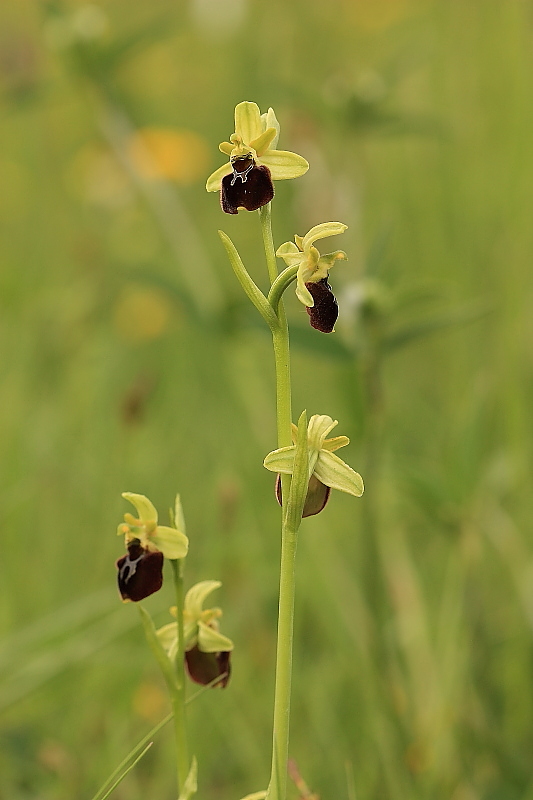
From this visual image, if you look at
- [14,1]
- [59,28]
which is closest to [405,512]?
[59,28]

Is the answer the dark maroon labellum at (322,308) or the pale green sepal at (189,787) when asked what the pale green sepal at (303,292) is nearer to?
the dark maroon labellum at (322,308)

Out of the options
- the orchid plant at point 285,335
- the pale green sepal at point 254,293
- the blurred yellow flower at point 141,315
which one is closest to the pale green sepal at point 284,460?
the orchid plant at point 285,335

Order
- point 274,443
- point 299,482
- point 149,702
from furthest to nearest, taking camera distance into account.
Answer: point 274,443 → point 149,702 → point 299,482

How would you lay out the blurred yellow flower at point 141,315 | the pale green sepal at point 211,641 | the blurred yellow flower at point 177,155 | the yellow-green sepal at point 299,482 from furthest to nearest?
the blurred yellow flower at point 177,155 < the blurred yellow flower at point 141,315 < the pale green sepal at point 211,641 < the yellow-green sepal at point 299,482

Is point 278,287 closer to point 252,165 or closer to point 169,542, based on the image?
point 252,165

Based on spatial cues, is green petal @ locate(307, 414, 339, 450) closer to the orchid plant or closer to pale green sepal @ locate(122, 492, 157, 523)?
the orchid plant

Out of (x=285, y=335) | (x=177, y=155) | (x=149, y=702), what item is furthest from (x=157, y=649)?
(x=177, y=155)
